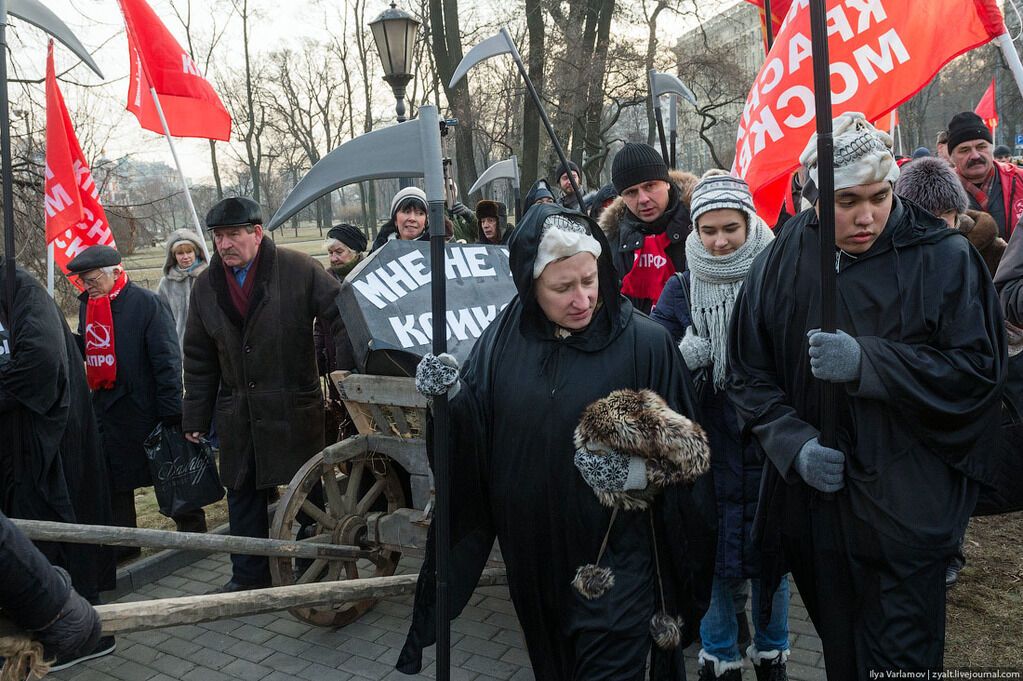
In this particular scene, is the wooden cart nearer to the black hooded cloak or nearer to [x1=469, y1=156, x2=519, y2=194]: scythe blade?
the black hooded cloak

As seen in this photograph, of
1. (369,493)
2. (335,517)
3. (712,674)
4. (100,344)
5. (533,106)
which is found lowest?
(712,674)

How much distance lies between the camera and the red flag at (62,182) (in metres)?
6.46

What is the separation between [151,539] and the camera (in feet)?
10.6

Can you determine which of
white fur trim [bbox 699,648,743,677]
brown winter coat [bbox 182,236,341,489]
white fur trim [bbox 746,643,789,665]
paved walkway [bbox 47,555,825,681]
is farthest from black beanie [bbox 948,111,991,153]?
brown winter coat [bbox 182,236,341,489]

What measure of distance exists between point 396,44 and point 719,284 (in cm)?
657

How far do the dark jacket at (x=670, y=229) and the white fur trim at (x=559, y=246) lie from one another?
161cm

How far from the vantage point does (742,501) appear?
11.0 feet

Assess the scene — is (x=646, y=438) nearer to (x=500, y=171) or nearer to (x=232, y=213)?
(x=232, y=213)

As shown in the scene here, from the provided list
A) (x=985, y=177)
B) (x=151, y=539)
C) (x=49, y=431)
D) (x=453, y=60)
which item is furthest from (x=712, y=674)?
(x=453, y=60)

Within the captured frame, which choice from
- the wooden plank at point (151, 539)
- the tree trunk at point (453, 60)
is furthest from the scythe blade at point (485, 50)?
the tree trunk at point (453, 60)

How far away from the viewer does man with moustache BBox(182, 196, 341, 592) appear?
4.91 meters

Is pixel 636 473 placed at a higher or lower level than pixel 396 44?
lower

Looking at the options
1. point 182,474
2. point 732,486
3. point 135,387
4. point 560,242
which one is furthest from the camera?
point 135,387

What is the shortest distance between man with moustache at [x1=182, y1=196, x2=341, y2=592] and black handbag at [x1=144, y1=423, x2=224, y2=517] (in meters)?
0.44
